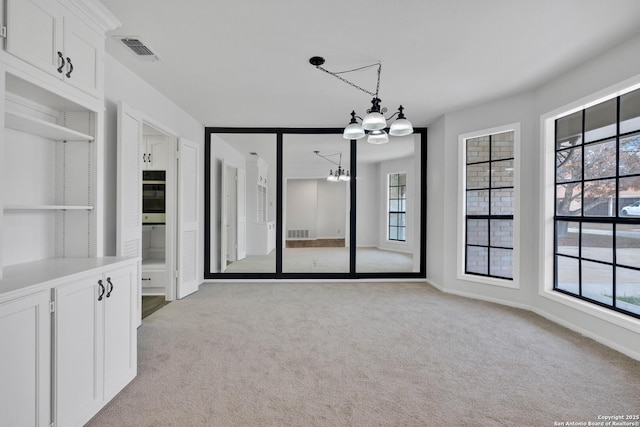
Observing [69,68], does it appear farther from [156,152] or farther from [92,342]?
[156,152]

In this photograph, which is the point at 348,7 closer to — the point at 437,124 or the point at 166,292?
the point at 437,124

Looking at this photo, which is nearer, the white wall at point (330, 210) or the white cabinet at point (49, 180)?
the white cabinet at point (49, 180)

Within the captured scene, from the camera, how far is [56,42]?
6.09 ft

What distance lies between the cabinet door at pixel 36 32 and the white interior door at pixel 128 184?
3.45 ft

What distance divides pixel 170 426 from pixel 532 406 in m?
2.17

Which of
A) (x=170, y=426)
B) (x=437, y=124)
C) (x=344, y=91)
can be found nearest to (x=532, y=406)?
(x=170, y=426)

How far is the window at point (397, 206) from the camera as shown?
29.4ft

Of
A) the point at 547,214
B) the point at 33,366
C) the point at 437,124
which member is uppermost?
the point at 437,124

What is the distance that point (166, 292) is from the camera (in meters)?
4.27

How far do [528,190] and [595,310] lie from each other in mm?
1468

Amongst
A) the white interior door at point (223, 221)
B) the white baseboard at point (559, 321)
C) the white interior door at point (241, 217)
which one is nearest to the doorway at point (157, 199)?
the white interior door at point (223, 221)

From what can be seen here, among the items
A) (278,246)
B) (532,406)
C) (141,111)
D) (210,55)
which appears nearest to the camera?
(532,406)

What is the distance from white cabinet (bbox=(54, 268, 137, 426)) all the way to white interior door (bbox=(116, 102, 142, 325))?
676 mm

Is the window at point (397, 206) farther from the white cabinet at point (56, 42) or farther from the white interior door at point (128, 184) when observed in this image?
the white cabinet at point (56, 42)
